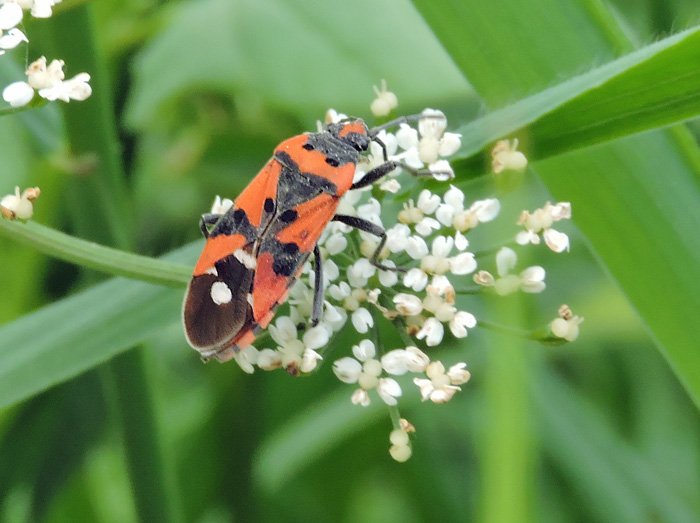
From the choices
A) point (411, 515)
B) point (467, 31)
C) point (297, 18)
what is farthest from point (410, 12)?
point (411, 515)

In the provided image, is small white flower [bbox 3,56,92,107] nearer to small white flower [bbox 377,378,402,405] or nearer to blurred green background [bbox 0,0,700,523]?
blurred green background [bbox 0,0,700,523]

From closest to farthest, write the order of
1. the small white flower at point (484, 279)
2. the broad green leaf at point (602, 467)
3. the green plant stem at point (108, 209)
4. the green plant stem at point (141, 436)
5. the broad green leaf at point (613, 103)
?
the broad green leaf at point (613, 103), the small white flower at point (484, 279), the green plant stem at point (108, 209), the green plant stem at point (141, 436), the broad green leaf at point (602, 467)

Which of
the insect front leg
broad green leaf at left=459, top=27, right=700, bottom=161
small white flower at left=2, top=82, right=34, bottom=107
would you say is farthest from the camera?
the insect front leg

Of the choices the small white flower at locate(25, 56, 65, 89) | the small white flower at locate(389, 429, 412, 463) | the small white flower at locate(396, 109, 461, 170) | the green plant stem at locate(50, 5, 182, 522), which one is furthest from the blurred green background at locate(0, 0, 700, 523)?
the small white flower at locate(389, 429, 412, 463)

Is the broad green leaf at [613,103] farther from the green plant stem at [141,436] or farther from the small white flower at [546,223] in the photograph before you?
the green plant stem at [141,436]

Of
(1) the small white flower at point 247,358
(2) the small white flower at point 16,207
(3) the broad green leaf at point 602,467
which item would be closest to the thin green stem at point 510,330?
(1) the small white flower at point 247,358
